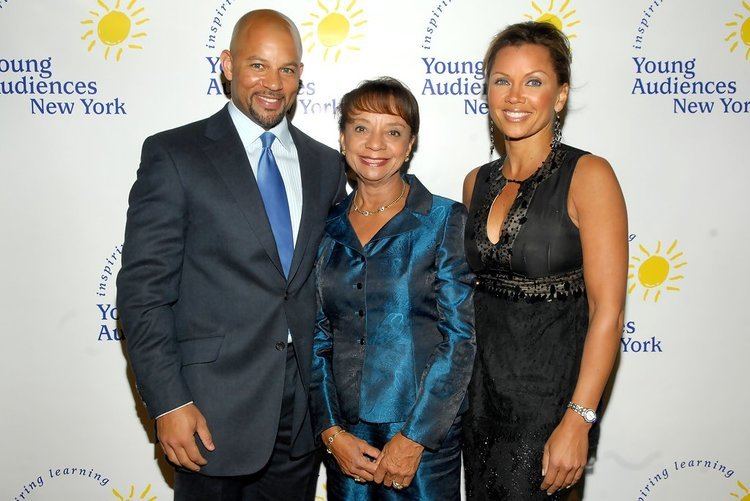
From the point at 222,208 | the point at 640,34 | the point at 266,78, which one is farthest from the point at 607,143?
the point at 222,208

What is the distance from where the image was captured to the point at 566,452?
183 cm

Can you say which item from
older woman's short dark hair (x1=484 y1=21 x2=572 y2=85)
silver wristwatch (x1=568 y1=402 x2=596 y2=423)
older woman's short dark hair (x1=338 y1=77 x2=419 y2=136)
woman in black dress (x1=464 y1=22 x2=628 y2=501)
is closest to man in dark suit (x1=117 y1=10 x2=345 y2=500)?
older woman's short dark hair (x1=338 y1=77 x2=419 y2=136)

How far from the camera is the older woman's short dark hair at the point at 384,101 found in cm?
206

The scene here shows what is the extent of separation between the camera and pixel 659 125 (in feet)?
9.48

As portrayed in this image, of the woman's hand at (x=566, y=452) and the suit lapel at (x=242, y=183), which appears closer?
the woman's hand at (x=566, y=452)

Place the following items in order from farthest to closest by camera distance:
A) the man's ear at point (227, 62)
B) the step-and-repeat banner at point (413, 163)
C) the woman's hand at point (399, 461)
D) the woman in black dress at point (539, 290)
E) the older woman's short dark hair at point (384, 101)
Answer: the step-and-repeat banner at point (413, 163), the man's ear at point (227, 62), the older woman's short dark hair at point (384, 101), the woman's hand at point (399, 461), the woman in black dress at point (539, 290)

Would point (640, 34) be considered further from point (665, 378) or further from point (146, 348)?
point (146, 348)

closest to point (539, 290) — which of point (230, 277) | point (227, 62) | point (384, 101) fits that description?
point (384, 101)

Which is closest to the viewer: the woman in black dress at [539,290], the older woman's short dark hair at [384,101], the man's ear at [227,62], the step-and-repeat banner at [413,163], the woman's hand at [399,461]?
the woman in black dress at [539,290]

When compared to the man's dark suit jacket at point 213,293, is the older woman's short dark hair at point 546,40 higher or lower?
higher

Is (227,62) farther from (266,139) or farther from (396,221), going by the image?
(396,221)

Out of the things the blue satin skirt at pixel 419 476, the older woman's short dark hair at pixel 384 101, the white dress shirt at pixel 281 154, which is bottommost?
the blue satin skirt at pixel 419 476

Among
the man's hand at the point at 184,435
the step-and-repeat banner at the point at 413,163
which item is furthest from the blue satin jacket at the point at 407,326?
the step-and-repeat banner at the point at 413,163

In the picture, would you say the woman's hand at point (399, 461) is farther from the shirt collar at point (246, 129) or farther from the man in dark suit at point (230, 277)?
the shirt collar at point (246, 129)
